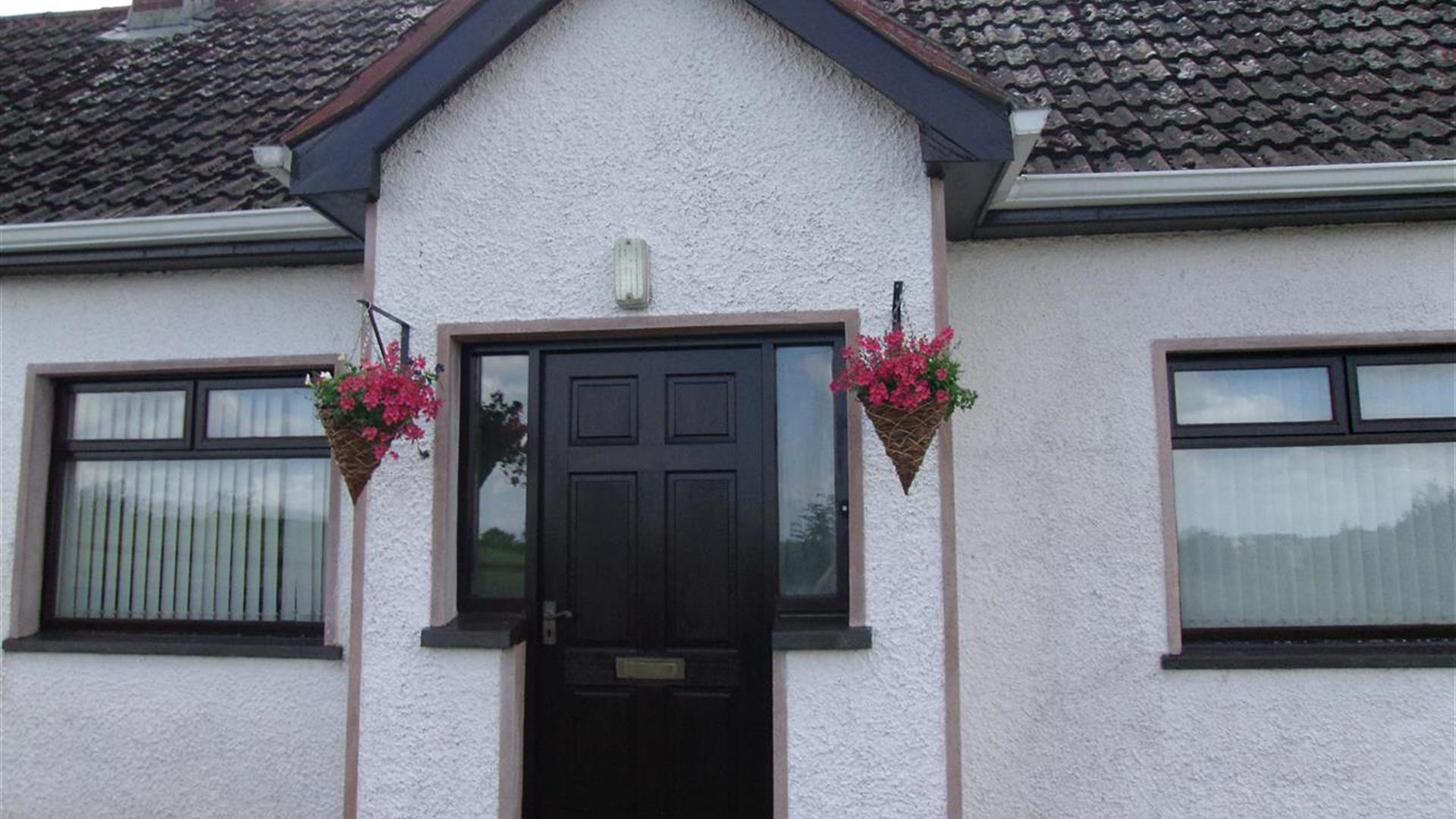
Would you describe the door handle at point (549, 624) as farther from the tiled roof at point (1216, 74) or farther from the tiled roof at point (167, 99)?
the tiled roof at point (1216, 74)

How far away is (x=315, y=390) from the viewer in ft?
12.8

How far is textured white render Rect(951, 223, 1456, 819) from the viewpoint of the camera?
449 cm

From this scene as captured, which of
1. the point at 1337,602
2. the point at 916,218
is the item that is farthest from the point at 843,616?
the point at 1337,602

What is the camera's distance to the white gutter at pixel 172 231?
4965 millimetres

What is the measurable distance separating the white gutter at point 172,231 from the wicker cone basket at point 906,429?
3.00m

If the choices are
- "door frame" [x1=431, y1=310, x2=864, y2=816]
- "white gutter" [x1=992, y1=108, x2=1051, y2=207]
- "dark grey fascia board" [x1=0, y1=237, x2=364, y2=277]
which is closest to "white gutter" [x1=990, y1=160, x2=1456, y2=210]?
"white gutter" [x1=992, y1=108, x2=1051, y2=207]

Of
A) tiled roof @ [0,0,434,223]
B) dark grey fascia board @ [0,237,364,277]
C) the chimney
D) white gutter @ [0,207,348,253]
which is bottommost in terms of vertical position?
dark grey fascia board @ [0,237,364,277]

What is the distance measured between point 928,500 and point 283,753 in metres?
3.71

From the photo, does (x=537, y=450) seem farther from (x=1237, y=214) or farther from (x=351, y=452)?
(x=1237, y=214)

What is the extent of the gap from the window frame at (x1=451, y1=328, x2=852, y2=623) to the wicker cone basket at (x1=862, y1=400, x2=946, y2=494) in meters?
0.46

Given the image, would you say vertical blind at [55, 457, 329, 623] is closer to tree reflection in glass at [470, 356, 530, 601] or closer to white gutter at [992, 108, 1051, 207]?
tree reflection in glass at [470, 356, 530, 601]

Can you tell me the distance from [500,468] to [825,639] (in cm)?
176

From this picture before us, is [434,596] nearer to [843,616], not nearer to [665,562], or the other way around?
[665,562]

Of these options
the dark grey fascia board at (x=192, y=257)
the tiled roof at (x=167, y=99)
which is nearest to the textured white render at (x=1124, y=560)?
the dark grey fascia board at (x=192, y=257)
